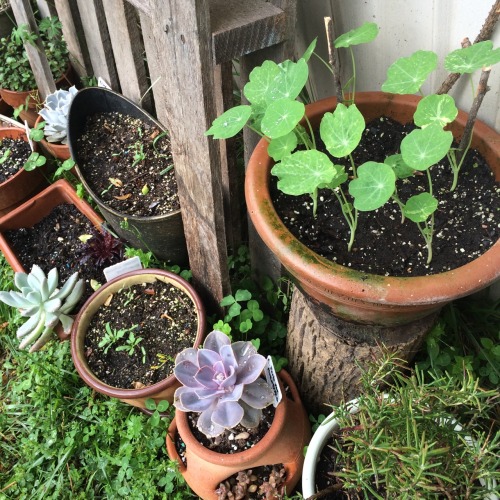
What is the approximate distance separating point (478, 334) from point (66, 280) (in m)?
1.43

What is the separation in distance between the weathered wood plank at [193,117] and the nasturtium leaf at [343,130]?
11.9 inches

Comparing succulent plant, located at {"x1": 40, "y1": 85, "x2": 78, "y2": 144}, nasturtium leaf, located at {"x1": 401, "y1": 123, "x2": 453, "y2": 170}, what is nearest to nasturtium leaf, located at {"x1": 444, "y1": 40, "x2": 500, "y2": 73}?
nasturtium leaf, located at {"x1": 401, "y1": 123, "x2": 453, "y2": 170}

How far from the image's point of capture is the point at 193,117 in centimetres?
128

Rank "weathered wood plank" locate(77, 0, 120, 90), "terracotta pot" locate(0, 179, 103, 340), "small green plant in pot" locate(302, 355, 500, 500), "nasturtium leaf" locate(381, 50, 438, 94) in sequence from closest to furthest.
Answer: "small green plant in pot" locate(302, 355, 500, 500) < "nasturtium leaf" locate(381, 50, 438, 94) < "weathered wood plank" locate(77, 0, 120, 90) < "terracotta pot" locate(0, 179, 103, 340)

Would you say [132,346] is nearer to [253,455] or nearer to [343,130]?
[253,455]

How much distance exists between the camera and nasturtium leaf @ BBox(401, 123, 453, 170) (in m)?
1.00

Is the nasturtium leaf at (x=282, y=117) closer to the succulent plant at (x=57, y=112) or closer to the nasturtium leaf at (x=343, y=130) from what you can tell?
the nasturtium leaf at (x=343, y=130)

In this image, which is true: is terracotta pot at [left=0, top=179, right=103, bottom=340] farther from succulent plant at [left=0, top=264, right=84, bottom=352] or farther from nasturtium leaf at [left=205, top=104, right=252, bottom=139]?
nasturtium leaf at [left=205, top=104, right=252, bottom=139]

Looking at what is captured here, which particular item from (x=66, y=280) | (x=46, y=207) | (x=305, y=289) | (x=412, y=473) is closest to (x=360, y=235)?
(x=305, y=289)

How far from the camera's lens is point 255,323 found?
5.85ft

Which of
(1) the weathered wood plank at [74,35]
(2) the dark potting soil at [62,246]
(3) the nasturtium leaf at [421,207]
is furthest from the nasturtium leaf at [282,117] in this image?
(1) the weathered wood plank at [74,35]

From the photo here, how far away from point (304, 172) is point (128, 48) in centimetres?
106

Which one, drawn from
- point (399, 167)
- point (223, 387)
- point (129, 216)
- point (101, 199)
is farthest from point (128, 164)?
point (399, 167)

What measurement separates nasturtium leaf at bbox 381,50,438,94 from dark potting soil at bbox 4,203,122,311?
3.96ft
